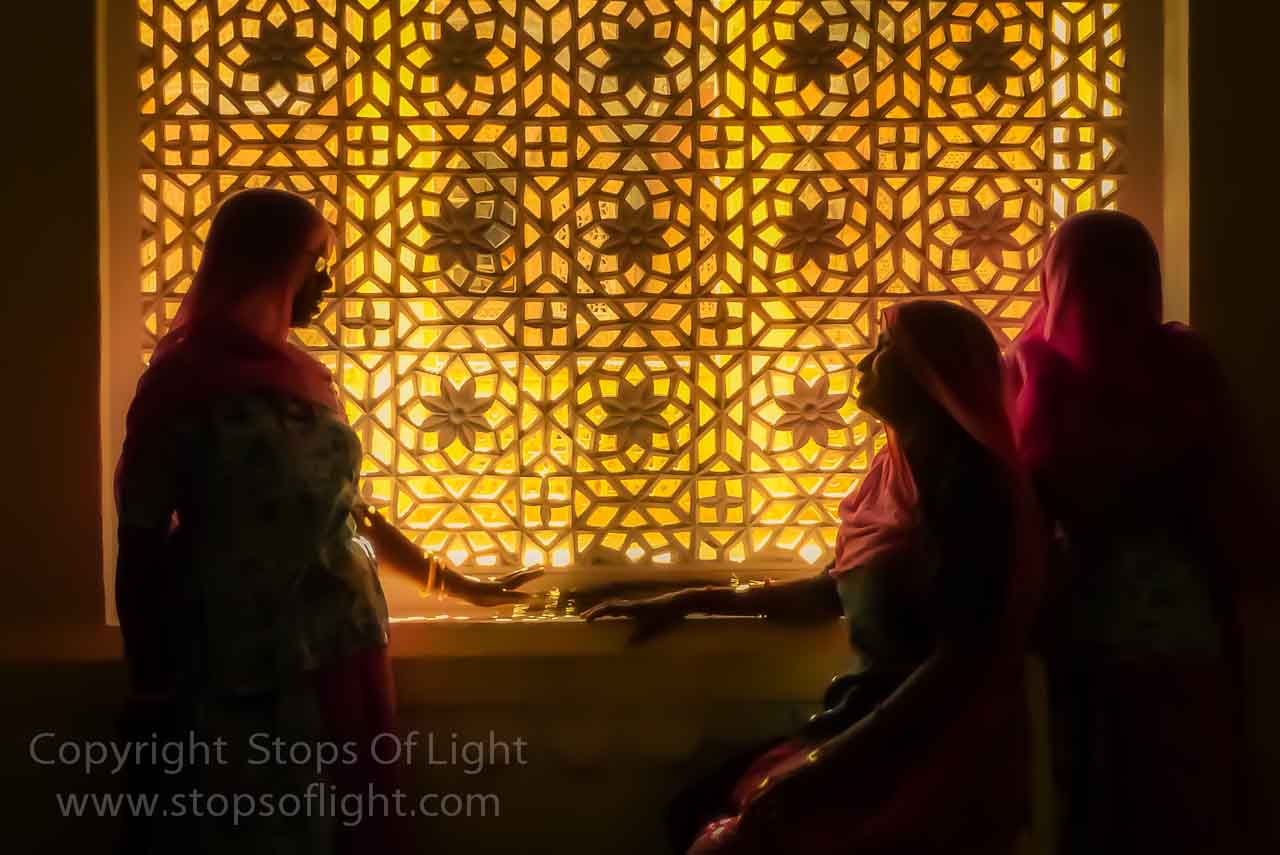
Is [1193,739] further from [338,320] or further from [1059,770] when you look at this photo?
[338,320]

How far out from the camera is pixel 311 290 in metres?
1.93

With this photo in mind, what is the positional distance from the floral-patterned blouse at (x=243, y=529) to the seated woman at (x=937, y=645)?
0.76 meters

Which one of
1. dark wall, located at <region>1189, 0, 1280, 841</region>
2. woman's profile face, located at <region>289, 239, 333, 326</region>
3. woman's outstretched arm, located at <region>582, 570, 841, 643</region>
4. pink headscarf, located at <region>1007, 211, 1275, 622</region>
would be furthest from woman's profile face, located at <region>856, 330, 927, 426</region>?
woman's profile face, located at <region>289, 239, 333, 326</region>

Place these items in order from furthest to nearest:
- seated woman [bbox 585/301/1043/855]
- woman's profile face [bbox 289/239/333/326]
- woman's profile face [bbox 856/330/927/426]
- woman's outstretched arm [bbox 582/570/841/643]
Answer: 1. woman's outstretched arm [bbox 582/570/841/643]
2. woman's profile face [bbox 289/239/333/326]
3. woman's profile face [bbox 856/330/927/426]
4. seated woman [bbox 585/301/1043/855]

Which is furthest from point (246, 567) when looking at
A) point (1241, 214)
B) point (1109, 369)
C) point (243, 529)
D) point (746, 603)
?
point (1241, 214)

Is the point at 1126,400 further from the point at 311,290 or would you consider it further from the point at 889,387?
the point at 311,290

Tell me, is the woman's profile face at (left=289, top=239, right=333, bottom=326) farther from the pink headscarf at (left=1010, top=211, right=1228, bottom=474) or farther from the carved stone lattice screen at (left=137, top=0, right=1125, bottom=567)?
the pink headscarf at (left=1010, top=211, right=1228, bottom=474)

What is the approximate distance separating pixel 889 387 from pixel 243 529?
106 centimetres

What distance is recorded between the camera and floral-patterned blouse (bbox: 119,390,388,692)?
1.77 meters

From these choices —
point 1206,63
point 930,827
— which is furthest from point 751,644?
point 1206,63

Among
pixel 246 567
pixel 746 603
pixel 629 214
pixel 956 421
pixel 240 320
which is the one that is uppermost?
pixel 629 214

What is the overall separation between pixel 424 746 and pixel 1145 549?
4.54ft

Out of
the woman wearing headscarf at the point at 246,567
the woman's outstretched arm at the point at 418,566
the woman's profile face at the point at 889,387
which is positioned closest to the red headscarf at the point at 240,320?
the woman wearing headscarf at the point at 246,567

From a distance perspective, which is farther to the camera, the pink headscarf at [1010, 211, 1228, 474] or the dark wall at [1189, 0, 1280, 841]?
the dark wall at [1189, 0, 1280, 841]
